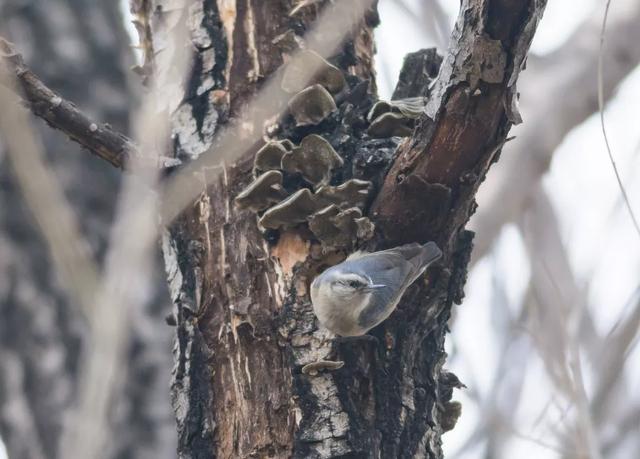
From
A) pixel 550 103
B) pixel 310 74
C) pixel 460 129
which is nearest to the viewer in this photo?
pixel 460 129

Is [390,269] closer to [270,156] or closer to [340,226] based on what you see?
[340,226]

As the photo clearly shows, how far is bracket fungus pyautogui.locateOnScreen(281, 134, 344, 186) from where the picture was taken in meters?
2.41

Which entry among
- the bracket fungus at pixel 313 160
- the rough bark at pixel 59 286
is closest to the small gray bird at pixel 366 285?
the bracket fungus at pixel 313 160

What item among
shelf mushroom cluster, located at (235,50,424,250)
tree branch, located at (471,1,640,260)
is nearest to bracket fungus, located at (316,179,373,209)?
shelf mushroom cluster, located at (235,50,424,250)

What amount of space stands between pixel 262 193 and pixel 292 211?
11 centimetres

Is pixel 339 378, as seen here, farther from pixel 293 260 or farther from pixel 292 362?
pixel 293 260

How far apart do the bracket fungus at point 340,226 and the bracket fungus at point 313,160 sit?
0.13m

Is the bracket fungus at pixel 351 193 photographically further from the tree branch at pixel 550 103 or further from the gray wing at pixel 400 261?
the tree branch at pixel 550 103

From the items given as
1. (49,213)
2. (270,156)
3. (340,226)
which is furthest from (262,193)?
(49,213)

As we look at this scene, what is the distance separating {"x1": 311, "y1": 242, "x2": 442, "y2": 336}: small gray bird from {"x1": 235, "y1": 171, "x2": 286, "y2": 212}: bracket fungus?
249 mm

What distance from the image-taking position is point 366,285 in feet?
7.54

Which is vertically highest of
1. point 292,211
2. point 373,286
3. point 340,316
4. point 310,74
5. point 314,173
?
point 310,74

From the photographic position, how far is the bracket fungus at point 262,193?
2406 mm

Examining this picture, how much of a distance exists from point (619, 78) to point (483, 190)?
82cm
